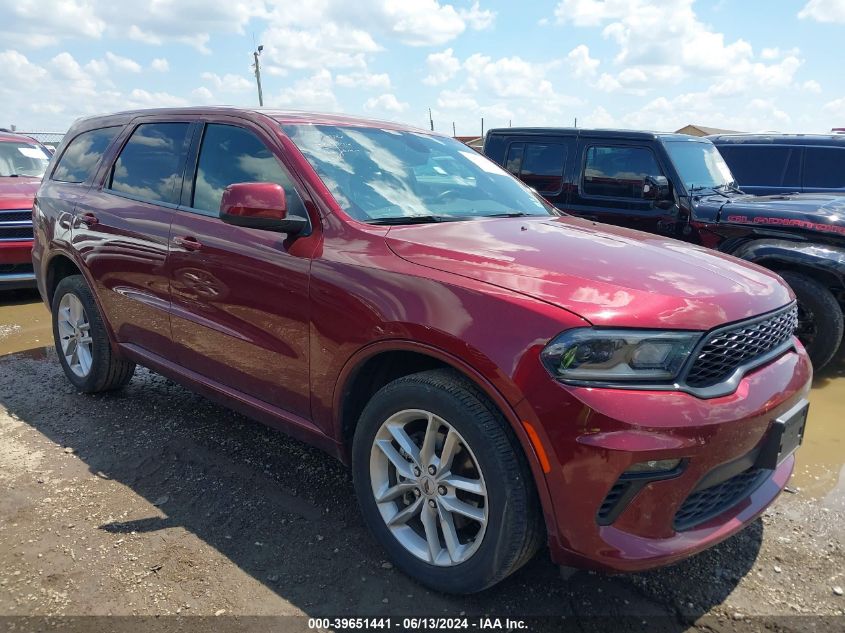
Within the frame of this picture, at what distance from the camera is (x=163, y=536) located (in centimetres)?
291

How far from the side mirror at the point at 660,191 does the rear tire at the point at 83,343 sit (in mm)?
4619

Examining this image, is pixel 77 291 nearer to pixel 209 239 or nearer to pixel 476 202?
pixel 209 239

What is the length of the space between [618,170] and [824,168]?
10.5ft

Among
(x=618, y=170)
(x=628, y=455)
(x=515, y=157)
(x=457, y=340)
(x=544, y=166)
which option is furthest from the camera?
(x=515, y=157)

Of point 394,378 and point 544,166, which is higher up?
point 544,166

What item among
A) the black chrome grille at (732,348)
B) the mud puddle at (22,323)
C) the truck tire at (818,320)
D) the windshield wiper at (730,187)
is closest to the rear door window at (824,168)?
the windshield wiper at (730,187)

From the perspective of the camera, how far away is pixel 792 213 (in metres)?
5.38

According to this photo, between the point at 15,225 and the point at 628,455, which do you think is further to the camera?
the point at 15,225

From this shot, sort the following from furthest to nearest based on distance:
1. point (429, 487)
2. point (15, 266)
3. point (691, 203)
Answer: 1. point (15, 266)
2. point (691, 203)
3. point (429, 487)

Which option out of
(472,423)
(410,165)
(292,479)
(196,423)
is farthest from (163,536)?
(410,165)

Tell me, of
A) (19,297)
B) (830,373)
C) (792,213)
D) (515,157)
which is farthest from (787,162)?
(19,297)

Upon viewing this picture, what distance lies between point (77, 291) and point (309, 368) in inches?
92.8

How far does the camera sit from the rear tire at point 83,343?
169 inches

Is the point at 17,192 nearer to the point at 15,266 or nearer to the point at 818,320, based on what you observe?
the point at 15,266
